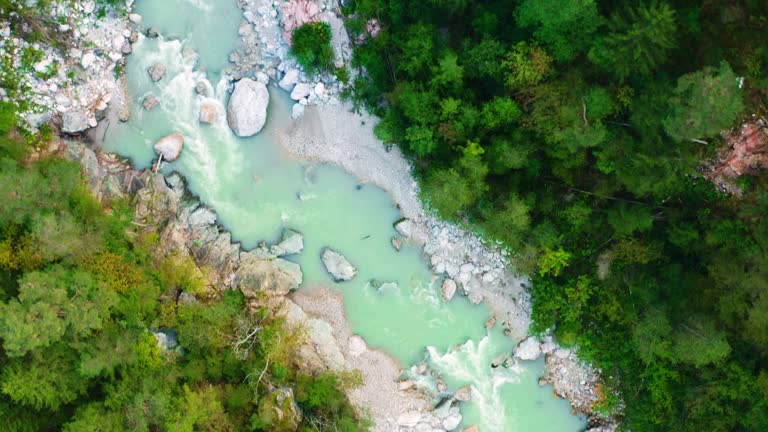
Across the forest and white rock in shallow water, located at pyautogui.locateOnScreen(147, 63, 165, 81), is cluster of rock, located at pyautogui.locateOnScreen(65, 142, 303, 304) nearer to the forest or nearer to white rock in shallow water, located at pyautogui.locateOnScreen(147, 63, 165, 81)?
white rock in shallow water, located at pyautogui.locateOnScreen(147, 63, 165, 81)

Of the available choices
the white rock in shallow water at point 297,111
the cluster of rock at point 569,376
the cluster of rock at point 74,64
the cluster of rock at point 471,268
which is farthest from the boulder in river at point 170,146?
the cluster of rock at point 569,376

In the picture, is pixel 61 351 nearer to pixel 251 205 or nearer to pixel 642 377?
pixel 251 205

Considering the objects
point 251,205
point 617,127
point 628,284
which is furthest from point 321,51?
point 628,284

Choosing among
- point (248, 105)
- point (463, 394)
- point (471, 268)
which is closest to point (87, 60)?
point (248, 105)

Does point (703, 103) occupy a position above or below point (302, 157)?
above

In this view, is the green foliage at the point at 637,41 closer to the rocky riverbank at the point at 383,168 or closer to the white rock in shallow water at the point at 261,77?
the rocky riverbank at the point at 383,168

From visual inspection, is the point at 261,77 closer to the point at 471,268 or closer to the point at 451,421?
the point at 471,268

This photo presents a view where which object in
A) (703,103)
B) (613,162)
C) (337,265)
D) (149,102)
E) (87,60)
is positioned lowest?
(337,265)
